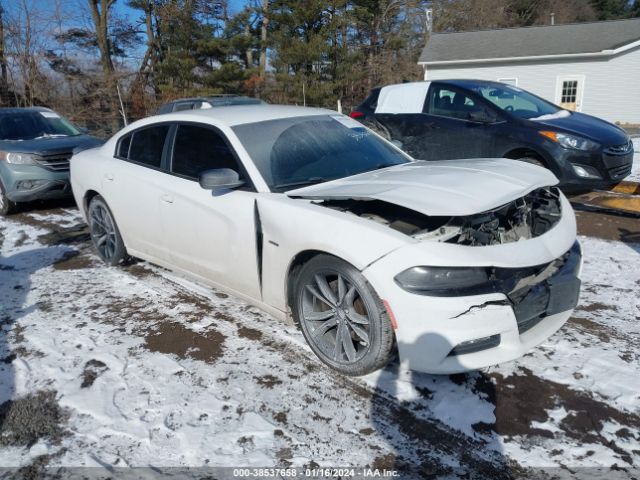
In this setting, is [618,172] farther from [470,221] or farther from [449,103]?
[470,221]

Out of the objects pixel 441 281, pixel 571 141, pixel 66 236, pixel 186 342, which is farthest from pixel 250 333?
pixel 571 141

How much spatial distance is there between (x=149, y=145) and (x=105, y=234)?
1.27 meters

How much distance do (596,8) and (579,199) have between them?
50902 mm

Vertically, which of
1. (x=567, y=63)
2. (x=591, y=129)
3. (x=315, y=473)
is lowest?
(x=315, y=473)

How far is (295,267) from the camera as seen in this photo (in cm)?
312

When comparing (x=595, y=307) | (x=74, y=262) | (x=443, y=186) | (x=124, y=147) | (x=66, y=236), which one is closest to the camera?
(x=443, y=186)

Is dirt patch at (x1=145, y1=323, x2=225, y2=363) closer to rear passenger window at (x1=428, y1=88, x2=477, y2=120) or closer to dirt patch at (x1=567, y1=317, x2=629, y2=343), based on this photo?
dirt patch at (x1=567, y1=317, x2=629, y2=343)

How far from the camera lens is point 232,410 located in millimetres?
2701

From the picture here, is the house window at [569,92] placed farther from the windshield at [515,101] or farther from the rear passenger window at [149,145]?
the rear passenger window at [149,145]

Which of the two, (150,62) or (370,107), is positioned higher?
(150,62)

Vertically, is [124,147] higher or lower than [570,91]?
Answer: lower

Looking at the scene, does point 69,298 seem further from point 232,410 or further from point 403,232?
point 403,232

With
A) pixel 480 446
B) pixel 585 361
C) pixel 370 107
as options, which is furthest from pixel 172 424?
pixel 370 107

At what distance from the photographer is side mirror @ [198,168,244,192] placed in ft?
10.7
